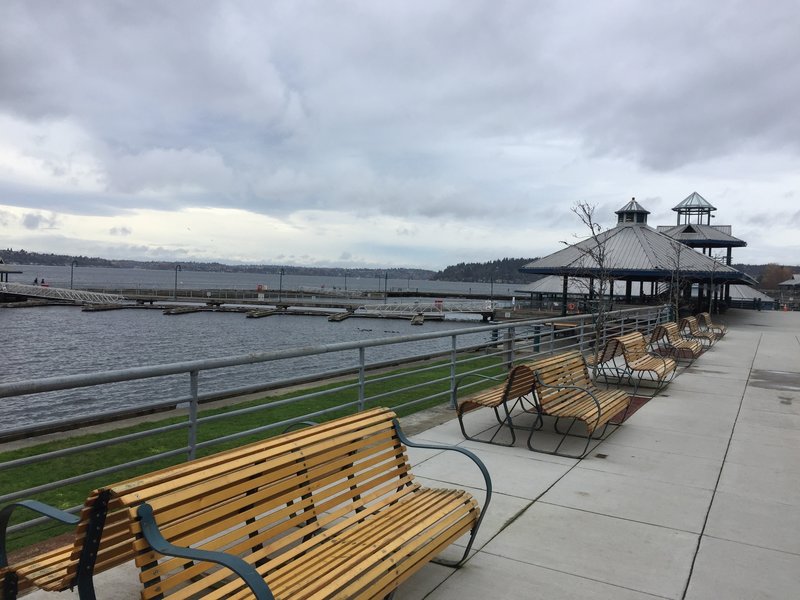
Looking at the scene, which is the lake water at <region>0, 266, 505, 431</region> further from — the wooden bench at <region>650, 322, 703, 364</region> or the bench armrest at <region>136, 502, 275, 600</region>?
the wooden bench at <region>650, 322, 703, 364</region>

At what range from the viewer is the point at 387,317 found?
9900 cm

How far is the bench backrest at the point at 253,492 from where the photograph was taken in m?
2.65

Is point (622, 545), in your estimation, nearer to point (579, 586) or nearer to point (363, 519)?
point (579, 586)

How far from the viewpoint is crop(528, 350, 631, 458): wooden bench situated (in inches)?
276

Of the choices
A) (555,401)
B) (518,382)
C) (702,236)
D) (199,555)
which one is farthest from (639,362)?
(702,236)

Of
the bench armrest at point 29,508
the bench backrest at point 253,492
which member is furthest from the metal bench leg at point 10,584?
the bench backrest at point 253,492

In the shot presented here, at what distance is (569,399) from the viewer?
7.73 metres

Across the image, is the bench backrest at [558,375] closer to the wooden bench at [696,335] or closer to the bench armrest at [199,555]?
the bench armrest at [199,555]

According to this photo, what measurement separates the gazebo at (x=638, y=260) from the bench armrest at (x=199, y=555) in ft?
105

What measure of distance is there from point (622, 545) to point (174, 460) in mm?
6684

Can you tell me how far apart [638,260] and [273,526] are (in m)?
41.2

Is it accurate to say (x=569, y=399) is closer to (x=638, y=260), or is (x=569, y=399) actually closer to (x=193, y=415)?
(x=193, y=415)

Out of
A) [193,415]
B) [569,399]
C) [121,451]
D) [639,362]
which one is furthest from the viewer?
[639,362]

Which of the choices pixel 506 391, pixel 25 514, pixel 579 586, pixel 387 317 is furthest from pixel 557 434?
pixel 387 317
